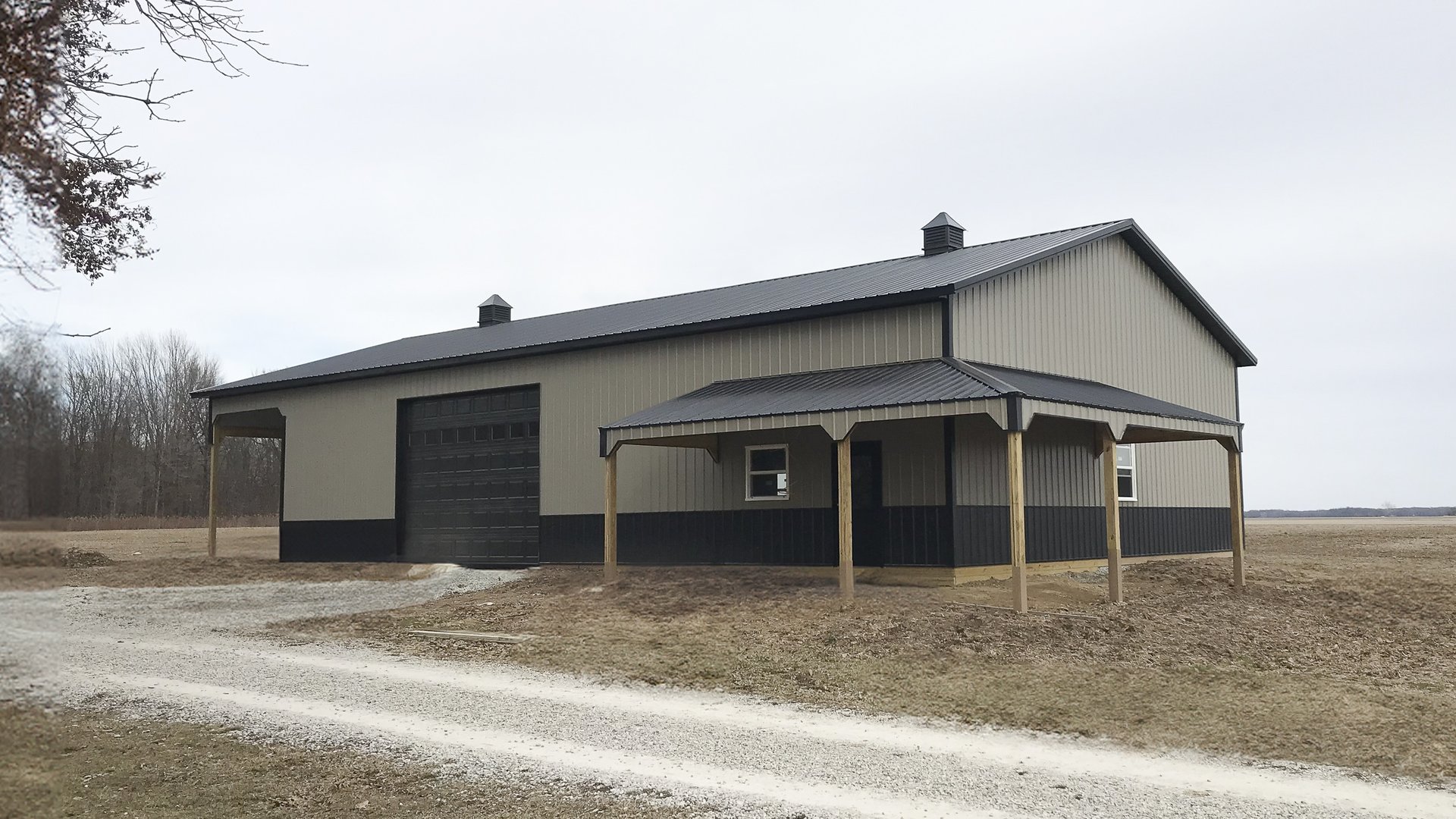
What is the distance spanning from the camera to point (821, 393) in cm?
1653

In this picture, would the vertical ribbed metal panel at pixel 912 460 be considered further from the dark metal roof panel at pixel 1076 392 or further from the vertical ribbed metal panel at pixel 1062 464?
the vertical ribbed metal panel at pixel 1062 464

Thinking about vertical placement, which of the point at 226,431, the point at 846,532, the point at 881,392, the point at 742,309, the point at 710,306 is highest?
the point at 710,306

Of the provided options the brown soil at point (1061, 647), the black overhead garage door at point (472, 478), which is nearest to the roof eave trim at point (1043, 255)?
the brown soil at point (1061, 647)

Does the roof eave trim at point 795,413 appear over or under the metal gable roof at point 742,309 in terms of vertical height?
under

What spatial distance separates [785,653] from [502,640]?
3.35 meters

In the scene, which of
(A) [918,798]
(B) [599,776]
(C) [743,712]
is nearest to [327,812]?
(B) [599,776]

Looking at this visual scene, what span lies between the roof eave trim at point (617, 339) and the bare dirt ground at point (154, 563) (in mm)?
4003

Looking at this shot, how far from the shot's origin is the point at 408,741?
309 inches

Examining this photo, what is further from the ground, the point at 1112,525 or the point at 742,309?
the point at 742,309

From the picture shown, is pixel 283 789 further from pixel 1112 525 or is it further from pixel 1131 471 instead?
pixel 1131 471

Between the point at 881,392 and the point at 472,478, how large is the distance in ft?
35.5

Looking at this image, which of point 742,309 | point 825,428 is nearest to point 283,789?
point 825,428

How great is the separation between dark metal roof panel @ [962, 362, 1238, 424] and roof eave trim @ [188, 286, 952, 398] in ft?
4.93

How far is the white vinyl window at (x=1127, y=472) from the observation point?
806 inches
